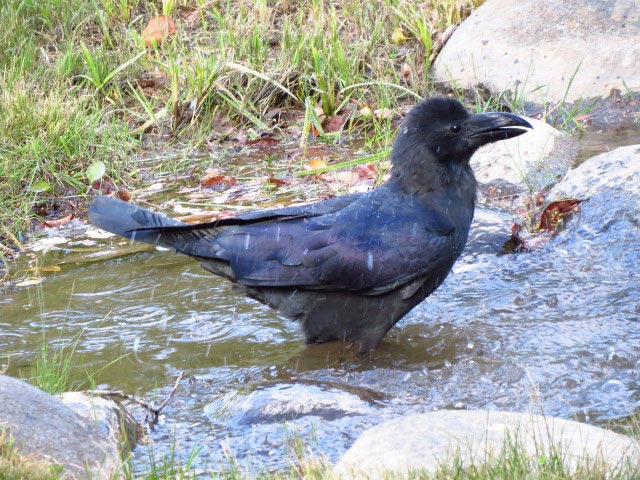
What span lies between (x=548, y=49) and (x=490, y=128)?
3.86 m

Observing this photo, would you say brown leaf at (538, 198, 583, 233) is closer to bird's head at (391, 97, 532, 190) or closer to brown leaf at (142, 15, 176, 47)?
bird's head at (391, 97, 532, 190)

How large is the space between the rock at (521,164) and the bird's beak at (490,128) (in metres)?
1.43

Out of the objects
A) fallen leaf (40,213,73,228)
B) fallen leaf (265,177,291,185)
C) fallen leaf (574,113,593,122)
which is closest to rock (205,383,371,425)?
fallen leaf (40,213,73,228)

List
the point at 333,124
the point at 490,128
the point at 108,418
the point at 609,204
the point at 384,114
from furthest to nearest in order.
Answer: the point at 333,124, the point at 384,114, the point at 609,204, the point at 490,128, the point at 108,418

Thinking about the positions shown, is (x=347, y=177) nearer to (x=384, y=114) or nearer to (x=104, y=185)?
(x=384, y=114)

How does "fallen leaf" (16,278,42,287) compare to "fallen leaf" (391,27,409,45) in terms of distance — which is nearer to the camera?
"fallen leaf" (16,278,42,287)

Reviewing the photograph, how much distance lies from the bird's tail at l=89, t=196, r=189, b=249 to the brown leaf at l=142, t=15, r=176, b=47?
4.74m

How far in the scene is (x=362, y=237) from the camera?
4.72 meters

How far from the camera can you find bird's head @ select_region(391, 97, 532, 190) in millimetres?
4863

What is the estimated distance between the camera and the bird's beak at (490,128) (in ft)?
16.2

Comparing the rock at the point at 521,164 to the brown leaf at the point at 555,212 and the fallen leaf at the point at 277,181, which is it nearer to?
the brown leaf at the point at 555,212

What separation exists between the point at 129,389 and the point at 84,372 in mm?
334

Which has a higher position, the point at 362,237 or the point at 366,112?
the point at 366,112

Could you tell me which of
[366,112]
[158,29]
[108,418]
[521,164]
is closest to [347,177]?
[366,112]
